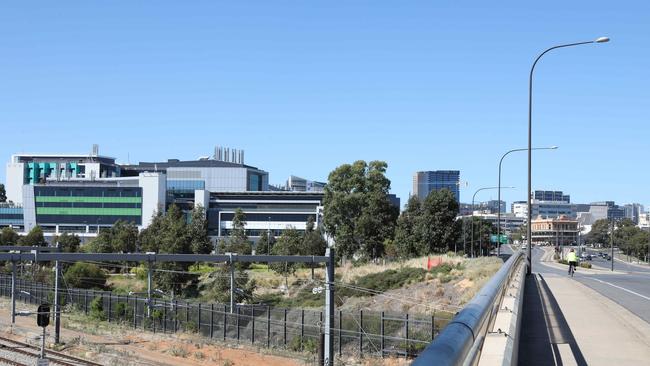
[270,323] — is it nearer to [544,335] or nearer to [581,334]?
[581,334]

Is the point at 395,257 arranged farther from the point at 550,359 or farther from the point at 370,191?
the point at 550,359

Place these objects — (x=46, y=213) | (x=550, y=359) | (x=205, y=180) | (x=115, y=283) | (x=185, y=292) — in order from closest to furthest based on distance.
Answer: (x=550, y=359) → (x=185, y=292) → (x=115, y=283) → (x=46, y=213) → (x=205, y=180)

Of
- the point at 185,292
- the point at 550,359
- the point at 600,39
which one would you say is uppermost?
the point at 600,39

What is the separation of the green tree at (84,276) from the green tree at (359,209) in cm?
3386

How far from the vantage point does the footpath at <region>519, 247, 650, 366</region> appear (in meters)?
9.59

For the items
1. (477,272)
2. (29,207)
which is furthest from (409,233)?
(29,207)

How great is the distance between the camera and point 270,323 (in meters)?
38.1

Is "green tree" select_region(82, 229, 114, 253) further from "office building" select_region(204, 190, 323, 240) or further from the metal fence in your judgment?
"office building" select_region(204, 190, 323, 240)

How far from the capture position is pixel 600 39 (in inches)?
1229

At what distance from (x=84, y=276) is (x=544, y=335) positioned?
69210mm

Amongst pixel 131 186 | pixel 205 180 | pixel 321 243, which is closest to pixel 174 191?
pixel 205 180

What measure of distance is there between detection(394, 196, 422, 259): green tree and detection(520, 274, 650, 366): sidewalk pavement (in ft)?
232

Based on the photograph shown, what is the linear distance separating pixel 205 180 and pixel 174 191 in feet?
39.3

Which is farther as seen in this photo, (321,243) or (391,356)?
(321,243)
